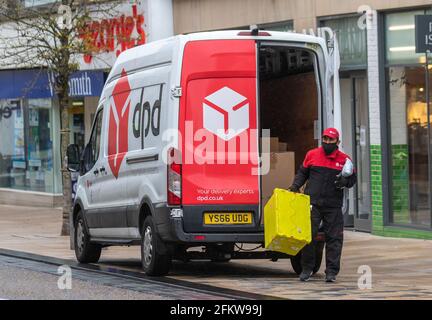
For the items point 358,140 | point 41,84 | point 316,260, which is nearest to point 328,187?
point 316,260

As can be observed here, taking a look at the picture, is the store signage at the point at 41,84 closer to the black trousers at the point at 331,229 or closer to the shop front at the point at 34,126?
the shop front at the point at 34,126

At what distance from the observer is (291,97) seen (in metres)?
15.7

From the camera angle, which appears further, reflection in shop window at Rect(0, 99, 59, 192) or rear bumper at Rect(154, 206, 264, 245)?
reflection in shop window at Rect(0, 99, 59, 192)

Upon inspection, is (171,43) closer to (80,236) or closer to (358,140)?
(80,236)

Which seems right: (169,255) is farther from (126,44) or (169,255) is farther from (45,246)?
(126,44)

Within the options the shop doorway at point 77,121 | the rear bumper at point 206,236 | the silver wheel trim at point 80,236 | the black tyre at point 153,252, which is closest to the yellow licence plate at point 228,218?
the rear bumper at point 206,236

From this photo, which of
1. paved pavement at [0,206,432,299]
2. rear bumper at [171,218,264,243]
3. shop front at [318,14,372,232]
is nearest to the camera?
paved pavement at [0,206,432,299]

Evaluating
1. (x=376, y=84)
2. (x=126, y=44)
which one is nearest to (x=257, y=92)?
(x=376, y=84)

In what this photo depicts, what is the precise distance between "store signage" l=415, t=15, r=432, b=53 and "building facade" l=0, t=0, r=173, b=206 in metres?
12.3

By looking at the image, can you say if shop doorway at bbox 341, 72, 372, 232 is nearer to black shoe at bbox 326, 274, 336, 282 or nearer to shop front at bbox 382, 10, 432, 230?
shop front at bbox 382, 10, 432, 230

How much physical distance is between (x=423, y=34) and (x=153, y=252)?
4.01 m

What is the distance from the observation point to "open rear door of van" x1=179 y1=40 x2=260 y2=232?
45.8 feet

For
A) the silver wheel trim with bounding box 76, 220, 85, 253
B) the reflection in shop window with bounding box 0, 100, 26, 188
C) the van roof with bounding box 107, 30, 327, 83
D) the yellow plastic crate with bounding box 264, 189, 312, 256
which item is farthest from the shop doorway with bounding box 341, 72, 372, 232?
the reflection in shop window with bounding box 0, 100, 26, 188
